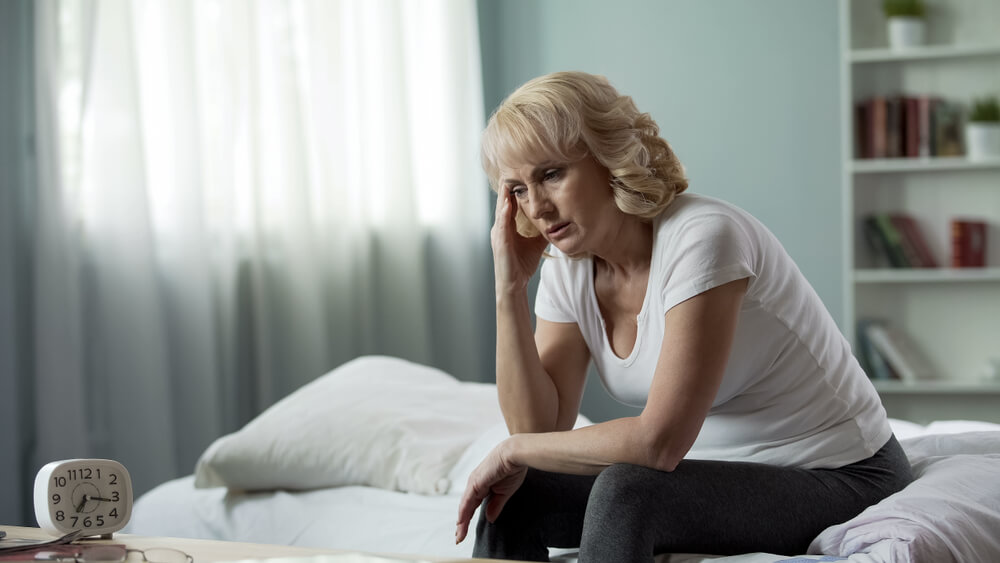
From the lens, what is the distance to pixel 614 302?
145cm

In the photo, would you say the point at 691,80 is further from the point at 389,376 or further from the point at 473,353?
the point at 389,376

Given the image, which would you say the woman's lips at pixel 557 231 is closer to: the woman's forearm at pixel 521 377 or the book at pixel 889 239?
the woman's forearm at pixel 521 377

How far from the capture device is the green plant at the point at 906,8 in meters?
3.15

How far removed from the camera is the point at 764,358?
1.31m

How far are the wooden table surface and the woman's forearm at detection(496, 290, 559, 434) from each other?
504 millimetres

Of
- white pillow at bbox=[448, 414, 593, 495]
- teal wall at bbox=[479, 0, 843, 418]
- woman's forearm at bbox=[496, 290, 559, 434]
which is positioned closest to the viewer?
woman's forearm at bbox=[496, 290, 559, 434]

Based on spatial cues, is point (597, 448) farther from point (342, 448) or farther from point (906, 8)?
point (906, 8)

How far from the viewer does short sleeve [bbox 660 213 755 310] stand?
1218mm

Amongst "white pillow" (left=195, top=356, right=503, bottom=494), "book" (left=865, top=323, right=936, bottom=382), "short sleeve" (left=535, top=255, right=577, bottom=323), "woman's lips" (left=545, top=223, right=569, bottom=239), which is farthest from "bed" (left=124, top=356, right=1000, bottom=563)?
"book" (left=865, top=323, right=936, bottom=382)

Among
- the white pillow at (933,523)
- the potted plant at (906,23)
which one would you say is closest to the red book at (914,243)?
the potted plant at (906,23)

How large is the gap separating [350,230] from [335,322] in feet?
1.03

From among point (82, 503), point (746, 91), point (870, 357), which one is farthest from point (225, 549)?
point (746, 91)

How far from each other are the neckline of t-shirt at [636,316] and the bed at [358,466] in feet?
0.96

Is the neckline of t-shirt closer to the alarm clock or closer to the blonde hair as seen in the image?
the blonde hair
